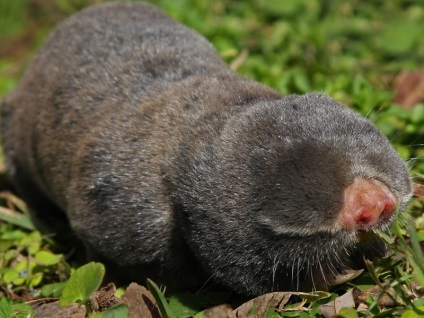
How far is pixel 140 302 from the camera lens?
3576 mm

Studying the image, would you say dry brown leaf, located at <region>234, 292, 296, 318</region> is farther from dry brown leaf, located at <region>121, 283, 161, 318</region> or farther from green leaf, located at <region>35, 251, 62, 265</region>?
green leaf, located at <region>35, 251, 62, 265</region>

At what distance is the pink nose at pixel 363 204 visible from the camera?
3031 millimetres

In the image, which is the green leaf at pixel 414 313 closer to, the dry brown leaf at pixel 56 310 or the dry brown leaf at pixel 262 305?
the dry brown leaf at pixel 262 305

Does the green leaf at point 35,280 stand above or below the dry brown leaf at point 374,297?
below

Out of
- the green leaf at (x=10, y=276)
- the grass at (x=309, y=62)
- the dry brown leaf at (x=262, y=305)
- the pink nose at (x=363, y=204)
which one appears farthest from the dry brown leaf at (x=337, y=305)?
the green leaf at (x=10, y=276)

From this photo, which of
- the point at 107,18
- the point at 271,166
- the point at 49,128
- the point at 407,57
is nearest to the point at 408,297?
the point at 271,166

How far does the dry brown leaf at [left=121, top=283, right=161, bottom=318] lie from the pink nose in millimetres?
1023

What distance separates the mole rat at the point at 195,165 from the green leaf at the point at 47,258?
1.14 ft

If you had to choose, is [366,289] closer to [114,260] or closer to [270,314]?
[270,314]

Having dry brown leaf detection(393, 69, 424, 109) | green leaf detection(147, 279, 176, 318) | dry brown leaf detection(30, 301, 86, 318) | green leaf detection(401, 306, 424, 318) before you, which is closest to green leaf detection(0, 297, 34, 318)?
dry brown leaf detection(30, 301, 86, 318)

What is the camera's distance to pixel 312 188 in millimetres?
3102

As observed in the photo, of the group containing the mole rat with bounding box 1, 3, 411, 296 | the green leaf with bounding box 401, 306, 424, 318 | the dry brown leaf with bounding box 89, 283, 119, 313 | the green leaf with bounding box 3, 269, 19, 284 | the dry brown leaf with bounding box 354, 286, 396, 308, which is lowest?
the green leaf with bounding box 3, 269, 19, 284

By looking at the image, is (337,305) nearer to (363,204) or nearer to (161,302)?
(363,204)

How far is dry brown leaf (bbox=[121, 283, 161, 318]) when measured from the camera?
354 centimetres
